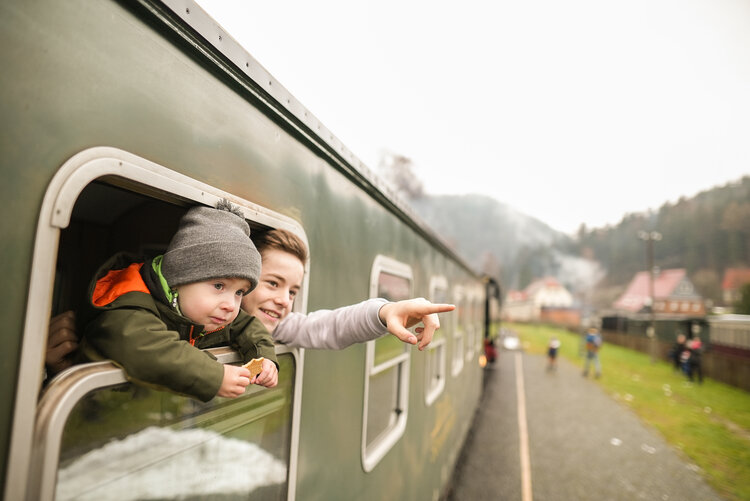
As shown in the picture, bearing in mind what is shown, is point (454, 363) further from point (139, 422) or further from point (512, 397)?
point (512, 397)

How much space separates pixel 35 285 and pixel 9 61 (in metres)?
0.40

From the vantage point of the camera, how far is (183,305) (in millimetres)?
1069

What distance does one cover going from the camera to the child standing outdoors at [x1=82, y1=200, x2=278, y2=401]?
0.90 m

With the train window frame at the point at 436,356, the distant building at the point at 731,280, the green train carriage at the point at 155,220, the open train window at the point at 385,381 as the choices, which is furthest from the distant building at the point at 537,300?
the green train carriage at the point at 155,220

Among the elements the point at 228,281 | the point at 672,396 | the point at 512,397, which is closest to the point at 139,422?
the point at 228,281

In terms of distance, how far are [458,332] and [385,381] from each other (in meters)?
3.43

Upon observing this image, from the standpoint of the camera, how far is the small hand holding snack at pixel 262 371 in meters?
1.16

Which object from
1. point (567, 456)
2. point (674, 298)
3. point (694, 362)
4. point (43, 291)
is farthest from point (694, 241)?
point (43, 291)

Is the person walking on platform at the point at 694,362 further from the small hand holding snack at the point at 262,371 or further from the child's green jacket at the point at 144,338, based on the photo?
the child's green jacket at the point at 144,338

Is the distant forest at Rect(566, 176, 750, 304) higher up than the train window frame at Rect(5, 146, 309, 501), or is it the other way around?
the distant forest at Rect(566, 176, 750, 304)

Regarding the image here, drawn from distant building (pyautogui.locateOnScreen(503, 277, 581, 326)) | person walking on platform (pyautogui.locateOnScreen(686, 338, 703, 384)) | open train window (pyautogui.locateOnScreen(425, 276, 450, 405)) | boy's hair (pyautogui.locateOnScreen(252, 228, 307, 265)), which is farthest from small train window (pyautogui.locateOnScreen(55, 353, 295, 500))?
distant building (pyautogui.locateOnScreen(503, 277, 581, 326))

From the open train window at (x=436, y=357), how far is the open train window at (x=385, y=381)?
72 cm

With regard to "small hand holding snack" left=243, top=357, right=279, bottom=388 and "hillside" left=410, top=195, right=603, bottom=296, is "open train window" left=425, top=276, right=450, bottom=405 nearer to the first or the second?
"small hand holding snack" left=243, top=357, right=279, bottom=388

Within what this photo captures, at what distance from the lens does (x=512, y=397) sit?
461 inches
